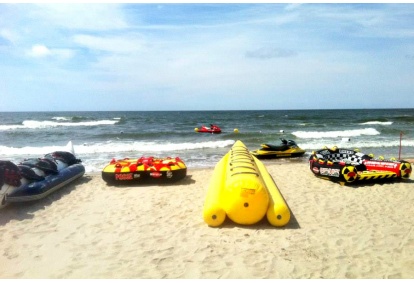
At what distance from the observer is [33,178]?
6156 millimetres

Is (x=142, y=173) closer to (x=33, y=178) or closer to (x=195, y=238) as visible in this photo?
(x=33, y=178)

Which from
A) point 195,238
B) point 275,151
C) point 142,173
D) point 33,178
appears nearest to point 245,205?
point 195,238

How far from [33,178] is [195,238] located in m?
3.73

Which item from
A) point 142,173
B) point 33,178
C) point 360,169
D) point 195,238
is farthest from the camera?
point 360,169

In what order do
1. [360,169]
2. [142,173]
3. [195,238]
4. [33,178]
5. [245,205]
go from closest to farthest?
1. [195,238]
2. [245,205]
3. [33,178]
4. [142,173]
5. [360,169]

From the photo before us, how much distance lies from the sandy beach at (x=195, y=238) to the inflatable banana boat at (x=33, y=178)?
221 millimetres

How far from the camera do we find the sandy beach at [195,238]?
356cm

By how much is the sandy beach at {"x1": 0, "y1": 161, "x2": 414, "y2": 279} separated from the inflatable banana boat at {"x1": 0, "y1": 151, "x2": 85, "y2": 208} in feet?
0.73

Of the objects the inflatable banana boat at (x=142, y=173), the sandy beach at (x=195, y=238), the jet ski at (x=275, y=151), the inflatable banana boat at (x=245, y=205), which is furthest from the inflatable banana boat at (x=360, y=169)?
the jet ski at (x=275, y=151)

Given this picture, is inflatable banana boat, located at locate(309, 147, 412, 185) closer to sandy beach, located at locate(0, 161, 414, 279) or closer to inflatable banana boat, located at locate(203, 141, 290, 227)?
sandy beach, located at locate(0, 161, 414, 279)

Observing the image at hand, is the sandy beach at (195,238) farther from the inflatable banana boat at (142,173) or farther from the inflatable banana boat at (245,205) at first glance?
the inflatable banana boat at (142,173)

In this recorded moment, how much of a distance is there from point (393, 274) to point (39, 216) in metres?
5.20

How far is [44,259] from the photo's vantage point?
12.5 feet
